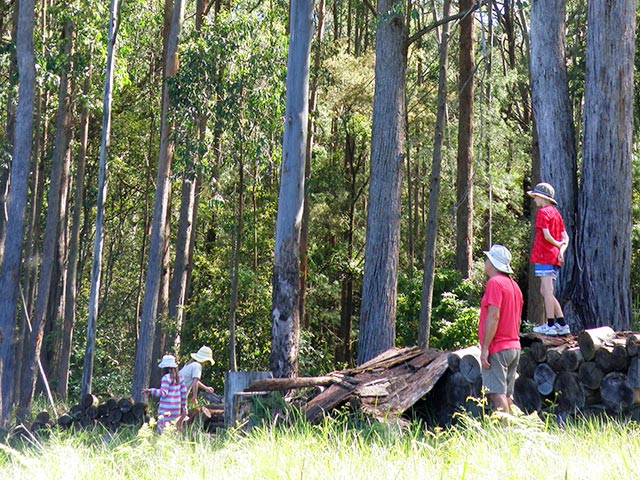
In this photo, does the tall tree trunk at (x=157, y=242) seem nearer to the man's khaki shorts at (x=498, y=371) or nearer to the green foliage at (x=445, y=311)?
the green foliage at (x=445, y=311)

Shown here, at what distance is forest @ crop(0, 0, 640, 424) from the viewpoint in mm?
14188

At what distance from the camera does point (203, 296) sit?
31266 millimetres

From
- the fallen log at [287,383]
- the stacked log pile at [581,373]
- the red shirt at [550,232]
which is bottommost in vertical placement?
the fallen log at [287,383]

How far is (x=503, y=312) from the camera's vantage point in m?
9.14

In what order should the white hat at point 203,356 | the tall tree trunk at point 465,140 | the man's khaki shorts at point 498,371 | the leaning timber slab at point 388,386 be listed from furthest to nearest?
the tall tree trunk at point 465,140, the white hat at point 203,356, the leaning timber slab at point 388,386, the man's khaki shorts at point 498,371

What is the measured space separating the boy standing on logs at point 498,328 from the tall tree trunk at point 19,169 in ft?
48.9

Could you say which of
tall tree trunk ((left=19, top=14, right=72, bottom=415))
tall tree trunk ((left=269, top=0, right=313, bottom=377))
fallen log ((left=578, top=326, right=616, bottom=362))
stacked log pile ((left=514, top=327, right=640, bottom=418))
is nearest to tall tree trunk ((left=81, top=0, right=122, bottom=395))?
tall tree trunk ((left=19, top=14, right=72, bottom=415))

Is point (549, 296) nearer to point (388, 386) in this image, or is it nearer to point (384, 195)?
point (388, 386)

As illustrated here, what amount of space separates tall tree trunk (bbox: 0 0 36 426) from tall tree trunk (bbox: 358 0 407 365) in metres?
8.71

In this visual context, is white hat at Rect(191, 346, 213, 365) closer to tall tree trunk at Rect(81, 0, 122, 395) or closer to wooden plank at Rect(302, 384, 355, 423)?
wooden plank at Rect(302, 384, 355, 423)

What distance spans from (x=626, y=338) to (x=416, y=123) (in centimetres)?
2186

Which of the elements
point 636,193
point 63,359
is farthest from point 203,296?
point 636,193

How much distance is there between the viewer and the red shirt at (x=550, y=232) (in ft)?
37.8

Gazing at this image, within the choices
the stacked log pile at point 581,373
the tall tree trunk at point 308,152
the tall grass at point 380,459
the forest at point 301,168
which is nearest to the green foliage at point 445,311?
the forest at point 301,168
